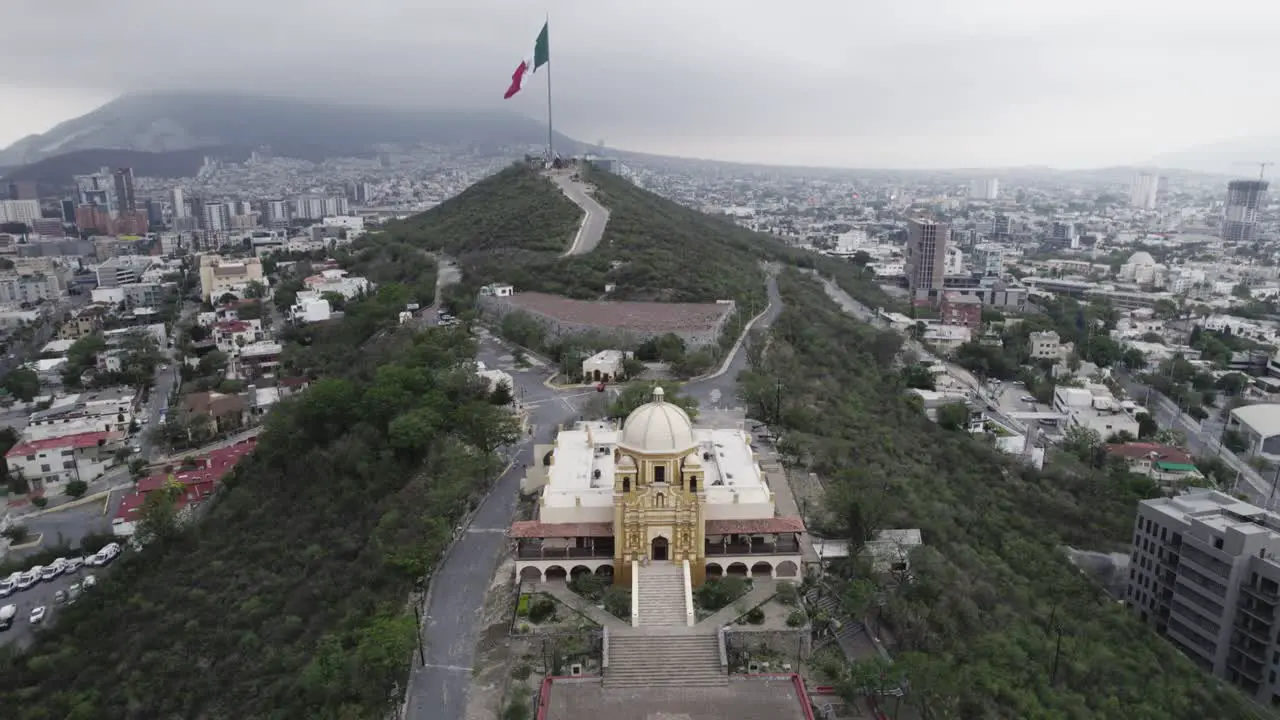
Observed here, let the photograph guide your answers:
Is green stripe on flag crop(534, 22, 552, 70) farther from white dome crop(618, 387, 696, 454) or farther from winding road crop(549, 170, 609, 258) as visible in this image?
white dome crop(618, 387, 696, 454)

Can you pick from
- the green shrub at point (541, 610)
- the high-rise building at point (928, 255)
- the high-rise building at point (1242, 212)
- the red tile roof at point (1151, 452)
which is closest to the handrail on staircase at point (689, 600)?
the green shrub at point (541, 610)

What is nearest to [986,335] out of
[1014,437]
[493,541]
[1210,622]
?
[1014,437]

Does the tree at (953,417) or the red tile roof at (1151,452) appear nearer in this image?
the red tile roof at (1151,452)

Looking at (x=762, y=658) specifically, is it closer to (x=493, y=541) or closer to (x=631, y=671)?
(x=631, y=671)

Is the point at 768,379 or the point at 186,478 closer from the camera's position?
the point at 768,379

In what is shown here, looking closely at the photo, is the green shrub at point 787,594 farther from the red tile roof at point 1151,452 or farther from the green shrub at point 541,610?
the red tile roof at point 1151,452

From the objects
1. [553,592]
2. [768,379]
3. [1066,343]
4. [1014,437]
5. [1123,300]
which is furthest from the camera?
[1123,300]
